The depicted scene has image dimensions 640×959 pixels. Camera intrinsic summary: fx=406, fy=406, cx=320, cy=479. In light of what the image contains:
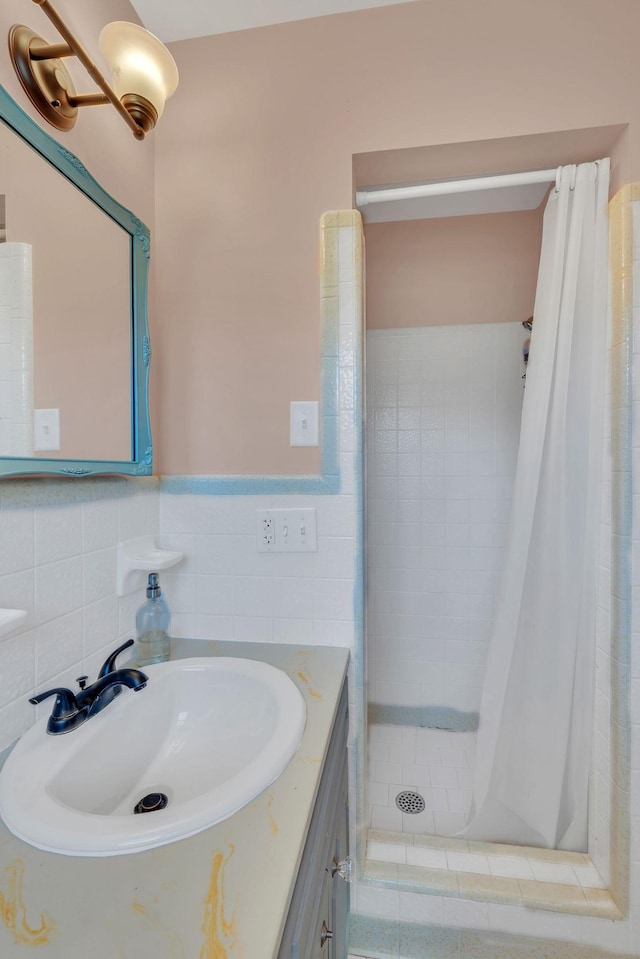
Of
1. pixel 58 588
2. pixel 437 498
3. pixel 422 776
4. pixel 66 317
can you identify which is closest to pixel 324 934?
pixel 58 588

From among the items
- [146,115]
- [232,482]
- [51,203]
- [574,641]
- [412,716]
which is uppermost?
[146,115]

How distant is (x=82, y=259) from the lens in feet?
2.82

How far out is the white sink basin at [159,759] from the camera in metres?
0.50

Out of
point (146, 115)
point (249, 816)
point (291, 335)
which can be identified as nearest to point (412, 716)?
point (249, 816)

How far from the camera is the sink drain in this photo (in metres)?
0.68

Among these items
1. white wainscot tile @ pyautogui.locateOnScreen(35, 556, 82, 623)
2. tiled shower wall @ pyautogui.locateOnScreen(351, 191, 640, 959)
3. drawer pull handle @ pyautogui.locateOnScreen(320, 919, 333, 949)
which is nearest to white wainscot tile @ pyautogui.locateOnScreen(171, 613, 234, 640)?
white wainscot tile @ pyautogui.locateOnScreen(35, 556, 82, 623)

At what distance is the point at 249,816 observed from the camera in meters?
0.53

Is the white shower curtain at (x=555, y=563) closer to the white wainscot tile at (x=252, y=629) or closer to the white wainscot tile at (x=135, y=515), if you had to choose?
the white wainscot tile at (x=252, y=629)

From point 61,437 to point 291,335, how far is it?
2.05 ft

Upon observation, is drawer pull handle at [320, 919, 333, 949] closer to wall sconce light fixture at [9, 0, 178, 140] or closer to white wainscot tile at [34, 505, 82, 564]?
white wainscot tile at [34, 505, 82, 564]

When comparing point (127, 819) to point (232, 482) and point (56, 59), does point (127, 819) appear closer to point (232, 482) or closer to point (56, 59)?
point (232, 482)

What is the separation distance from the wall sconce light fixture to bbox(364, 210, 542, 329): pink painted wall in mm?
1206

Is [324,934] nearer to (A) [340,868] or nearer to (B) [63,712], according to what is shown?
(A) [340,868]

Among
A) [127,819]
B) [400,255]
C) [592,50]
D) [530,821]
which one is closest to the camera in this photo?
[127,819]
